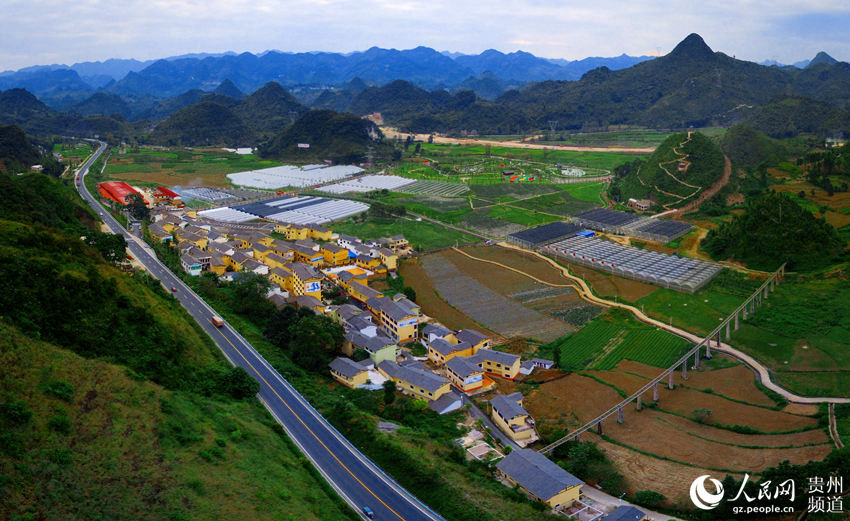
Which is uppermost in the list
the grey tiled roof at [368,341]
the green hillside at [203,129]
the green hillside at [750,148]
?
the green hillside at [203,129]

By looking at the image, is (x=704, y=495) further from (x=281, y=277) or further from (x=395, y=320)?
(x=281, y=277)

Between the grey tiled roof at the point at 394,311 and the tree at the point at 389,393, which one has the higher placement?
the grey tiled roof at the point at 394,311

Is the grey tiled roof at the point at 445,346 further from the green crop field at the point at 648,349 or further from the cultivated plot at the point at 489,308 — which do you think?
the green crop field at the point at 648,349

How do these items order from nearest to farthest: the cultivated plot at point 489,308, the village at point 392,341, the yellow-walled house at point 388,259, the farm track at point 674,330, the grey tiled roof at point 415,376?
1. the village at point 392,341
2. the farm track at point 674,330
3. the grey tiled roof at point 415,376
4. the cultivated plot at point 489,308
5. the yellow-walled house at point 388,259

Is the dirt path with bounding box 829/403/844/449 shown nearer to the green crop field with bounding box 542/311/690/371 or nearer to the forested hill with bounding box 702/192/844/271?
the green crop field with bounding box 542/311/690/371

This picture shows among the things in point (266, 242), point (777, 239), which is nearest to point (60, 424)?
point (266, 242)

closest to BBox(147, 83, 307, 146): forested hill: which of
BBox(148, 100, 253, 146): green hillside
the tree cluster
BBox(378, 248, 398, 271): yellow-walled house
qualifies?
BBox(148, 100, 253, 146): green hillside

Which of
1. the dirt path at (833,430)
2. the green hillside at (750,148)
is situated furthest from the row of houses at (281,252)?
the green hillside at (750,148)

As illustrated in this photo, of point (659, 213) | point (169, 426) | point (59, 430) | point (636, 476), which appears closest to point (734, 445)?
point (636, 476)
